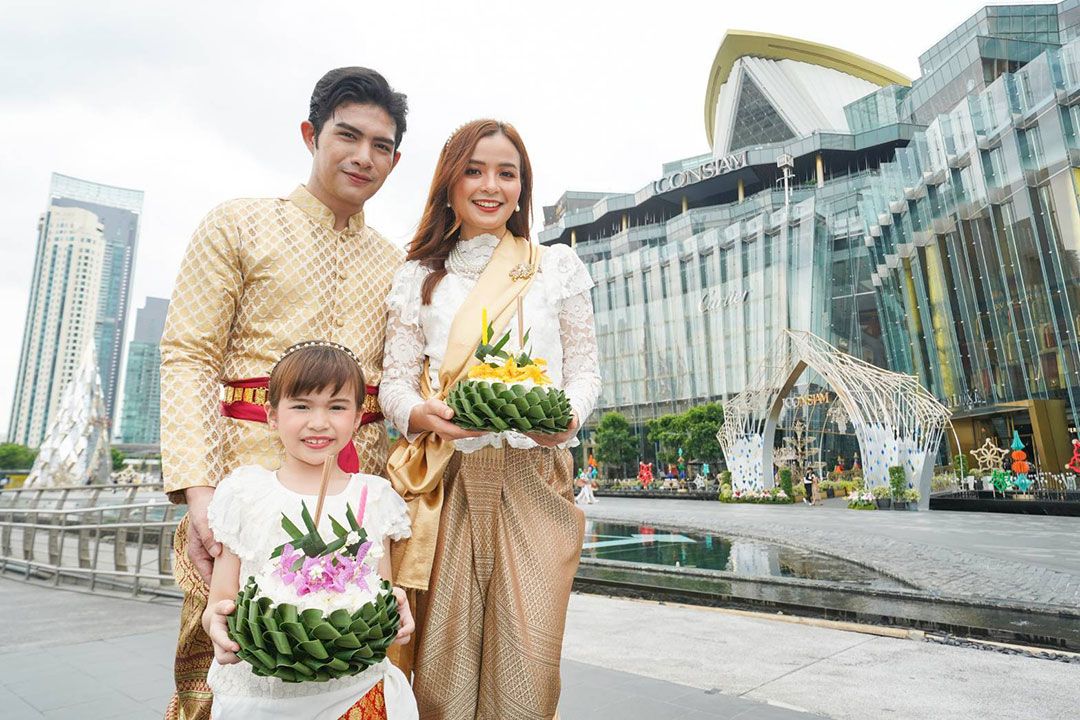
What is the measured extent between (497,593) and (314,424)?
2.34 feet

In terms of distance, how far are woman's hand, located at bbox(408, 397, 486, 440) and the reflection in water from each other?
6.31m

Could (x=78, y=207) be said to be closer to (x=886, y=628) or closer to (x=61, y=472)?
(x=61, y=472)

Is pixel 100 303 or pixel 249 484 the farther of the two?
pixel 100 303

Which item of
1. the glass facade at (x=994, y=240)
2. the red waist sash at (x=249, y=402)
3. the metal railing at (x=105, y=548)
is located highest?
the glass facade at (x=994, y=240)

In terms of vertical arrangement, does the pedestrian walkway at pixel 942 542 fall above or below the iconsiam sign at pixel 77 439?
below

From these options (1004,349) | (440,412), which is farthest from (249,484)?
(1004,349)

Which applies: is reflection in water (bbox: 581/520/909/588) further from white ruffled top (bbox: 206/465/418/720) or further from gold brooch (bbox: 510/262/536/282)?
white ruffled top (bbox: 206/465/418/720)

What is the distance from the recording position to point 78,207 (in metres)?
86.3

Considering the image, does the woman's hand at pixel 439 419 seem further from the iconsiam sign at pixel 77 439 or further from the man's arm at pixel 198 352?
the iconsiam sign at pixel 77 439

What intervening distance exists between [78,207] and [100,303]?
17581 millimetres

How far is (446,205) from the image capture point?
212 centimetres

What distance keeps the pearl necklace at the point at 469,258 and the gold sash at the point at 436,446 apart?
4cm

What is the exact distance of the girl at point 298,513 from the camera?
1442mm

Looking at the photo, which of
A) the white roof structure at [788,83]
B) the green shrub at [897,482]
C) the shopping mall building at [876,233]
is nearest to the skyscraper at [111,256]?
the shopping mall building at [876,233]
